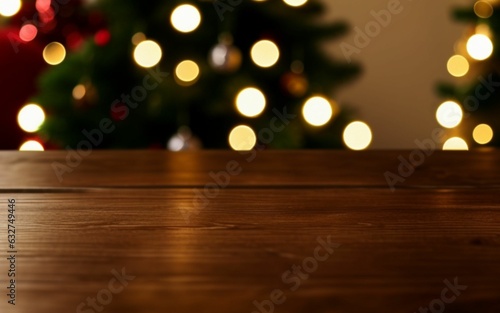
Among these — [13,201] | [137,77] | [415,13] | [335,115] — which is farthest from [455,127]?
[13,201]

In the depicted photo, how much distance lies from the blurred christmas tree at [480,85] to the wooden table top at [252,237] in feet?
3.89

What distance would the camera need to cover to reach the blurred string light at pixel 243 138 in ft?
5.80

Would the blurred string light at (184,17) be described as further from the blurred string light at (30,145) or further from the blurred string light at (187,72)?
the blurred string light at (30,145)

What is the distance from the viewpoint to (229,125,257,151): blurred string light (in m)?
1.77

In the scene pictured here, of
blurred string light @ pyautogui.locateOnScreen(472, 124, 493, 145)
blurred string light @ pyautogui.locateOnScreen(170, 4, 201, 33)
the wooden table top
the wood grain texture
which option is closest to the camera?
the wooden table top

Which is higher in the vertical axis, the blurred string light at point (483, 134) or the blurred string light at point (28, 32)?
the blurred string light at point (28, 32)

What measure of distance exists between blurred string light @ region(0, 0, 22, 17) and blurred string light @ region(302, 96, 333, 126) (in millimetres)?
1000

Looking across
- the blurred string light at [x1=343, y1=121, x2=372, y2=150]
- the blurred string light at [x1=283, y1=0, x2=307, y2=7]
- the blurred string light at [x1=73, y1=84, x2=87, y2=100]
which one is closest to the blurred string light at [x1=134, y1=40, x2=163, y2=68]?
the blurred string light at [x1=73, y1=84, x2=87, y2=100]

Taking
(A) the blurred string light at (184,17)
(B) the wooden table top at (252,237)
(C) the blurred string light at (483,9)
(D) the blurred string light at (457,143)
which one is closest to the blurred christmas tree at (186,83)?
(A) the blurred string light at (184,17)

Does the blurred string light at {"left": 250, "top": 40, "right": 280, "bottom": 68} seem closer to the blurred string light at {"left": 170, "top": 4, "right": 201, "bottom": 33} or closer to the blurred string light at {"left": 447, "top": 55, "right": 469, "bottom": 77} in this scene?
the blurred string light at {"left": 170, "top": 4, "right": 201, "bottom": 33}

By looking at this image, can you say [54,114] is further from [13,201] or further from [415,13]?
[415,13]

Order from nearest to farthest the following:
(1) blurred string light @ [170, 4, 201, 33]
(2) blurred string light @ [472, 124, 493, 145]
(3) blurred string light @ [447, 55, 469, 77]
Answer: (1) blurred string light @ [170, 4, 201, 33], (2) blurred string light @ [472, 124, 493, 145], (3) blurred string light @ [447, 55, 469, 77]

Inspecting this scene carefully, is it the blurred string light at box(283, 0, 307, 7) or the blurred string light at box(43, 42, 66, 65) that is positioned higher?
the blurred string light at box(43, 42, 66, 65)

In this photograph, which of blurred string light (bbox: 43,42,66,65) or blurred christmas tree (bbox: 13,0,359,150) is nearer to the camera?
blurred christmas tree (bbox: 13,0,359,150)
